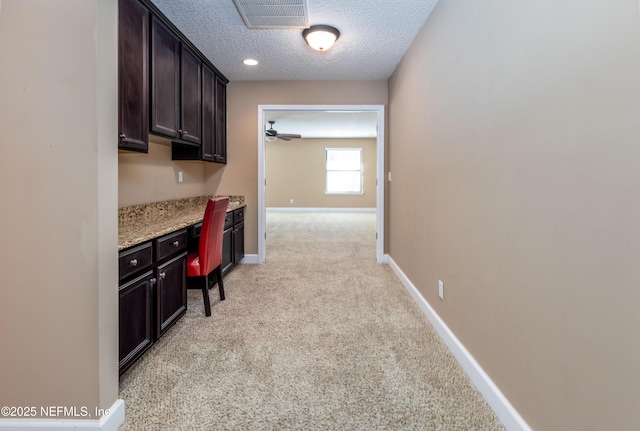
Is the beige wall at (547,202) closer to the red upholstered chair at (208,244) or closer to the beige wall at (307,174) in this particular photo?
the red upholstered chair at (208,244)

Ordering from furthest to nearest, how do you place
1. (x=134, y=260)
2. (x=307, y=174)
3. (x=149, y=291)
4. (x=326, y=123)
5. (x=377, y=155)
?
(x=307, y=174), (x=326, y=123), (x=377, y=155), (x=149, y=291), (x=134, y=260)

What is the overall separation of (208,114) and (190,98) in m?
0.51

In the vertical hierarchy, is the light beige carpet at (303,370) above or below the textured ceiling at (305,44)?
below

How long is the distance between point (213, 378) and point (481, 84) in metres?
2.11

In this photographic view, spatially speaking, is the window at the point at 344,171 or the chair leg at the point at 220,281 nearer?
the chair leg at the point at 220,281

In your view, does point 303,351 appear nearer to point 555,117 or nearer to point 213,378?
point 213,378

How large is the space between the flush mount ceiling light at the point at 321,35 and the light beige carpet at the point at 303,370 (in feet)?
7.46

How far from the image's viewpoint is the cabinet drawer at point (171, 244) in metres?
2.13

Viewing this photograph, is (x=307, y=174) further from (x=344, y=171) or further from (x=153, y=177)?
(x=153, y=177)

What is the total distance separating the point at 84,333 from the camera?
137 centimetres

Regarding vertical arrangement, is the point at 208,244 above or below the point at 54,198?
below

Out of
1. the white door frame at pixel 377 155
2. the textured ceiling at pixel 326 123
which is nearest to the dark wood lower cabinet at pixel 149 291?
the white door frame at pixel 377 155

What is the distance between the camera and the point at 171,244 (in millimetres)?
2301

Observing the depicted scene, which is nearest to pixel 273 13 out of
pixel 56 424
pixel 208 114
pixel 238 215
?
pixel 208 114
